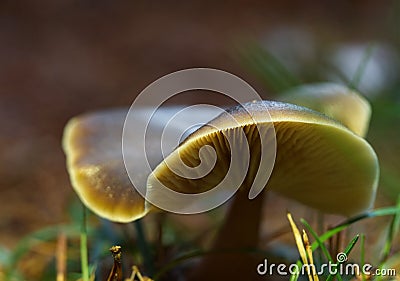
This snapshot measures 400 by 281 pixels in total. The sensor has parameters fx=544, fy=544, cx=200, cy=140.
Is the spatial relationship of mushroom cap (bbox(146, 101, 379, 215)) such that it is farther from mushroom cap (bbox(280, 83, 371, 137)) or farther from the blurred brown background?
the blurred brown background

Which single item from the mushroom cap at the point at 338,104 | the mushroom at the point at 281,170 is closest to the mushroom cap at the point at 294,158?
the mushroom at the point at 281,170

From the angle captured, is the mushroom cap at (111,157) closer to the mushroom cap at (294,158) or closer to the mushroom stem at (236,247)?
the mushroom cap at (294,158)

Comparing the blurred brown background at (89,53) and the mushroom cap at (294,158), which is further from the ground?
the blurred brown background at (89,53)

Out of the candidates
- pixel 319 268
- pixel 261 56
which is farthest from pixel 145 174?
pixel 261 56

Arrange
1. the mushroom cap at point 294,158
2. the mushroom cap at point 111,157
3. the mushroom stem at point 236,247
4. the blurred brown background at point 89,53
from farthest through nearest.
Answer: the blurred brown background at point 89,53
the mushroom stem at point 236,247
the mushroom cap at point 111,157
the mushroom cap at point 294,158

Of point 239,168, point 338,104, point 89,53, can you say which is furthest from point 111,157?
point 89,53

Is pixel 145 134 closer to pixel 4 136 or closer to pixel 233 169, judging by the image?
pixel 233 169
